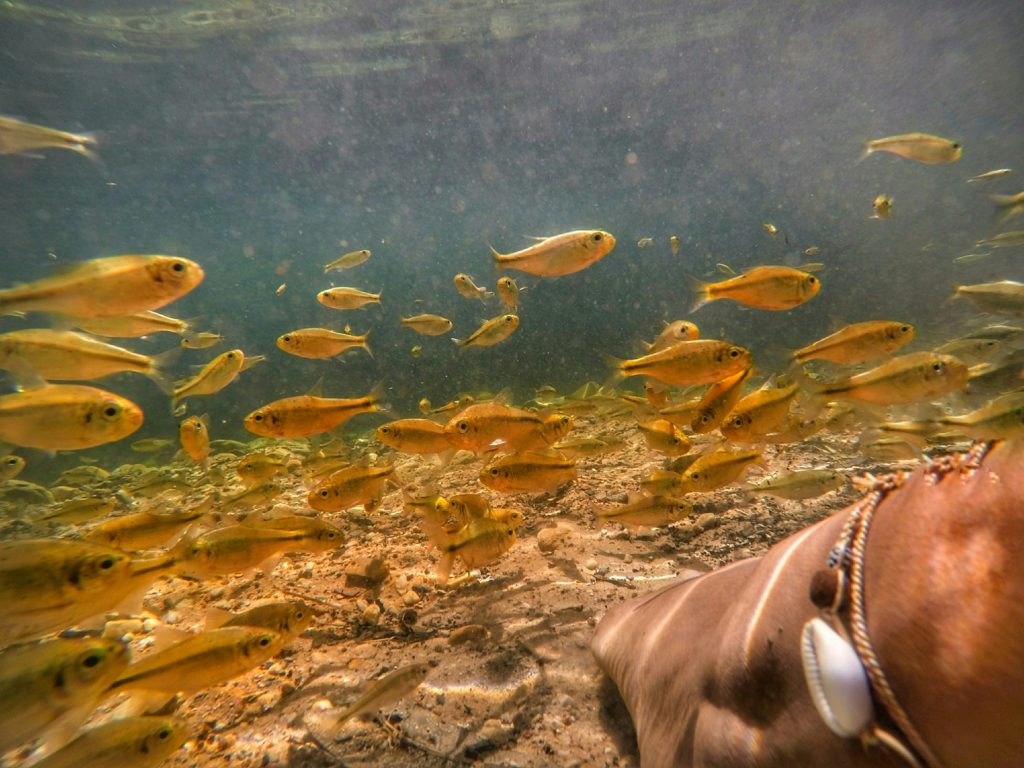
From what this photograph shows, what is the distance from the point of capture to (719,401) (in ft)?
10.8

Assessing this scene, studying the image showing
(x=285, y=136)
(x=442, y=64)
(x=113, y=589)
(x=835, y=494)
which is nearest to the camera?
(x=113, y=589)

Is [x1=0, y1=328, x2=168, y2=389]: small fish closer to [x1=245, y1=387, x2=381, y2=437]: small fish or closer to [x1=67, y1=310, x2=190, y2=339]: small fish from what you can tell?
[x1=67, y1=310, x2=190, y2=339]: small fish

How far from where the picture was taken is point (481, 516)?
364 centimetres

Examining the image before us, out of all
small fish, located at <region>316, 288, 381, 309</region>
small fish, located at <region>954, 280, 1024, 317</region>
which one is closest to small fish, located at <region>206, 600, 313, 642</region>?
small fish, located at <region>316, 288, 381, 309</region>

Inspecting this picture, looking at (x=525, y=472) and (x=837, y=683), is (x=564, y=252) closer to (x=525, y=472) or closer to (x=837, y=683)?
(x=525, y=472)

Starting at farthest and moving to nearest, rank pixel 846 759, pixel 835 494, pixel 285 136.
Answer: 1. pixel 285 136
2. pixel 835 494
3. pixel 846 759

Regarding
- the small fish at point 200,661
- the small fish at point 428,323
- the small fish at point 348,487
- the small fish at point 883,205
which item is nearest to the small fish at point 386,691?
the small fish at point 200,661

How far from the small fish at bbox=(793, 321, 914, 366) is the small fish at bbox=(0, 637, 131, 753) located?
4.34 metres

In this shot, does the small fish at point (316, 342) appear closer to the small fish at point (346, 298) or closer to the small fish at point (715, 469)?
the small fish at point (346, 298)

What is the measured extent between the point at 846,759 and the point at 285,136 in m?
30.3

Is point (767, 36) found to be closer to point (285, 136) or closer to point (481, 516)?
point (285, 136)

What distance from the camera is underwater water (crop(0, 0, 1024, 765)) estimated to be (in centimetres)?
1711

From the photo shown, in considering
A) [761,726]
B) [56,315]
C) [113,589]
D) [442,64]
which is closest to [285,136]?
[442,64]

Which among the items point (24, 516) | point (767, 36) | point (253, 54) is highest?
point (253, 54)
